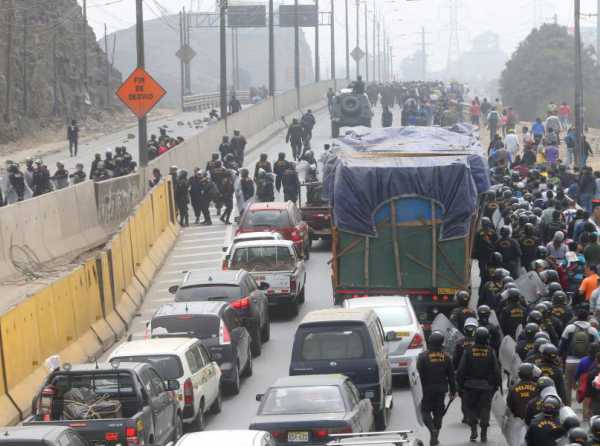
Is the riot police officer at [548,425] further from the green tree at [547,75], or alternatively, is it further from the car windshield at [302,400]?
the green tree at [547,75]

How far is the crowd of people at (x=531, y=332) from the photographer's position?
14250 millimetres

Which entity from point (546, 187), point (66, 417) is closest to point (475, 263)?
point (546, 187)

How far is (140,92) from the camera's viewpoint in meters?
38.2

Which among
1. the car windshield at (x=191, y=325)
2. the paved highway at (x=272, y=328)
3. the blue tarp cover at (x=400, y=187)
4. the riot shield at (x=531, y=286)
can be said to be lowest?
the paved highway at (x=272, y=328)

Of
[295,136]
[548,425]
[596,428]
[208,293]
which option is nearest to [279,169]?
[295,136]

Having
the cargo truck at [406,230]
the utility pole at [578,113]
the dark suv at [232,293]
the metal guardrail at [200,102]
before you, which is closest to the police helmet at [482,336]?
the dark suv at [232,293]

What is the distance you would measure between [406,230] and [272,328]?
3.75m

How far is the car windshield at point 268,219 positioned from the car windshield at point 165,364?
13802 millimetres

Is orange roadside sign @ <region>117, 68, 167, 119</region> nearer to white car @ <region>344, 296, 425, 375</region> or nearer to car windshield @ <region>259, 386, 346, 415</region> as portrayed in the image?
white car @ <region>344, 296, 425, 375</region>

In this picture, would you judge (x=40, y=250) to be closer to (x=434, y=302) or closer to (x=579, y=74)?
(x=434, y=302)

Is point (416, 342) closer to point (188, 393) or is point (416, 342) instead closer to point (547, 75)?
point (188, 393)

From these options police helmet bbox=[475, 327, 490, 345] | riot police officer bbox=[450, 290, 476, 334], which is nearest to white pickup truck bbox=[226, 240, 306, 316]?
riot police officer bbox=[450, 290, 476, 334]

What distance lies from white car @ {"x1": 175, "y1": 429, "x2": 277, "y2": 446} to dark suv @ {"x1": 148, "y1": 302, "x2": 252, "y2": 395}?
7.02 meters

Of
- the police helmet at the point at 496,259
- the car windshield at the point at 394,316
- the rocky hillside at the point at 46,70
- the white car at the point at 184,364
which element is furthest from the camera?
the rocky hillside at the point at 46,70
